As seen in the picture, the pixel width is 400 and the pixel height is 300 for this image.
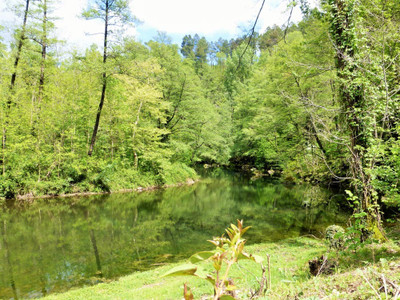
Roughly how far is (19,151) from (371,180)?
19171mm

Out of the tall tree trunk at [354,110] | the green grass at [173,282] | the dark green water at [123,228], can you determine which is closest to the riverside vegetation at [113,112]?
the dark green water at [123,228]

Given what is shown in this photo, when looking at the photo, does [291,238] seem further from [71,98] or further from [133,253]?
[71,98]

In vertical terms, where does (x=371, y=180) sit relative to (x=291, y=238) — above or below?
above

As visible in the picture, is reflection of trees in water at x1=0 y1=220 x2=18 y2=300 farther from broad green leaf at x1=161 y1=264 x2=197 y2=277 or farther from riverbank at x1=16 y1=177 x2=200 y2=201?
broad green leaf at x1=161 y1=264 x2=197 y2=277

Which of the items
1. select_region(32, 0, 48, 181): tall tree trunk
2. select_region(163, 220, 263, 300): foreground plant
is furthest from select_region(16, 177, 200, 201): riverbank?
select_region(163, 220, 263, 300): foreground plant

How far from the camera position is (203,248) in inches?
356

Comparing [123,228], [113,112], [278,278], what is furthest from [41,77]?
[278,278]

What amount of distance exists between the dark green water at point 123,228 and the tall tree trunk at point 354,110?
2.88 metres

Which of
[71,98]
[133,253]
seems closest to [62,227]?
[133,253]

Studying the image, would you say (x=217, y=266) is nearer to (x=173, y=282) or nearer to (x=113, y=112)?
(x=173, y=282)

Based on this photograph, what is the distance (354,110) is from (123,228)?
10.1 metres

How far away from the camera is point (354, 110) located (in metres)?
5.24

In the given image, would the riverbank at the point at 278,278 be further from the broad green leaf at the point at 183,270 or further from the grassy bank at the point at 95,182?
the grassy bank at the point at 95,182

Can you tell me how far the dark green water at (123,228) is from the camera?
7.38 metres
